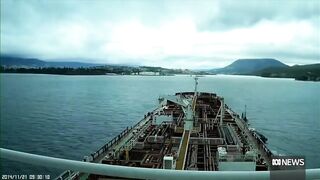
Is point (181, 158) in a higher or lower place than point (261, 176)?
lower

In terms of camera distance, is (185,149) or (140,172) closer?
(140,172)

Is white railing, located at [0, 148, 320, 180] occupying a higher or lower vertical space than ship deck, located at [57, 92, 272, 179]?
higher

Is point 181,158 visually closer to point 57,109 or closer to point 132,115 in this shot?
point 132,115

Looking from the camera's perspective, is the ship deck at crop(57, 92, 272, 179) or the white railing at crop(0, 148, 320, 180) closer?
the white railing at crop(0, 148, 320, 180)

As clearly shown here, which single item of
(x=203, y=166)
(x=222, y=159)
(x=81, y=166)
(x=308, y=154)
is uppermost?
(x=81, y=166)

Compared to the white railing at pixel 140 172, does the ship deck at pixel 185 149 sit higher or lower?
lower

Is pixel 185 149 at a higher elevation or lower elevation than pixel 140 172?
lower

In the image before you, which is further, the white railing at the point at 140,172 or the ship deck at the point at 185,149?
the ship deck at the point at 185,149

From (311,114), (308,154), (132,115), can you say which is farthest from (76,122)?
(311,114)
